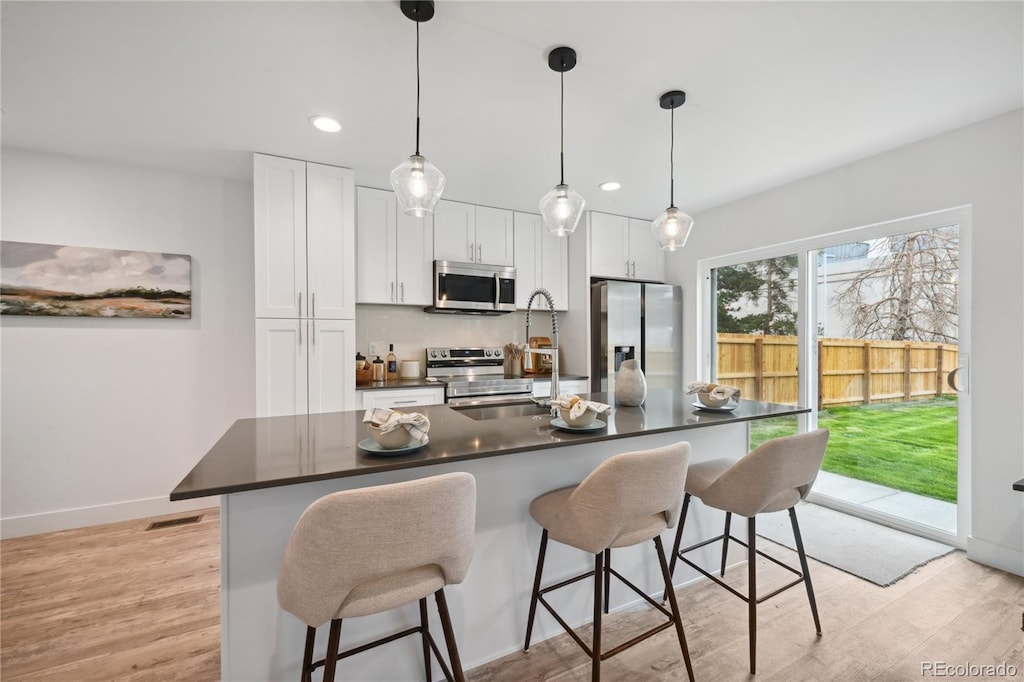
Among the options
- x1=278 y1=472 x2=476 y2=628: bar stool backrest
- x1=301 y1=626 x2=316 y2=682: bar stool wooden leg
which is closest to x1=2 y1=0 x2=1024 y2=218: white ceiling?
x1=278 y1=472 x2=476 y2=628: bar stool backrest

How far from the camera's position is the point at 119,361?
9.86 feet

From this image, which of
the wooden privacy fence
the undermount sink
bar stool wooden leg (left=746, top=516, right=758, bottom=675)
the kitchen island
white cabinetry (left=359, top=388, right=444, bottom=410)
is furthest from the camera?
white cabinetry (left=359, top=388, right=444, bottom=410)

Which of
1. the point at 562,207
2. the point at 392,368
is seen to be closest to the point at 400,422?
the point at 562,207

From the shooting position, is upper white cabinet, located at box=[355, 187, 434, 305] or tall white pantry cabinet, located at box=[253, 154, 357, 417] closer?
tall white pantry cabinet, located at box=[253, 154, 357, 417]

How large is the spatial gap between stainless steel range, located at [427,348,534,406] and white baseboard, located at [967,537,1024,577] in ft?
8.91

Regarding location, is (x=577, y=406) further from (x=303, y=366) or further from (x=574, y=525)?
(x=303, y=366)

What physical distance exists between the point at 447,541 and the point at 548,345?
329 cm

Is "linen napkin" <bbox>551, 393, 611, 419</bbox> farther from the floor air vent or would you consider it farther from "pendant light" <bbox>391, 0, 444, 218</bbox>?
the floor air vent

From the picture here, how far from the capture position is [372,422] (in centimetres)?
132

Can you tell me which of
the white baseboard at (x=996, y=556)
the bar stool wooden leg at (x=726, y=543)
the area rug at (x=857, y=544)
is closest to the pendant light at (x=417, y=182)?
the bar stool wooden leg at (x=726, y=543)

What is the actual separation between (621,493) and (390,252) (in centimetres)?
277

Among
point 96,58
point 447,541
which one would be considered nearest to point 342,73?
point 96,58

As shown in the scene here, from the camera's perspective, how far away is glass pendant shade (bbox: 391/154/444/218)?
1.71m

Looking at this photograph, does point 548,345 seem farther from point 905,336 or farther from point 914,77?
point 914,77
